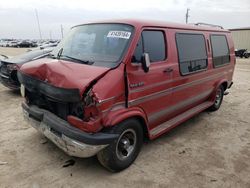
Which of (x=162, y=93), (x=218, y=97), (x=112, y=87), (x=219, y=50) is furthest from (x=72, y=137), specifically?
(x=218, y=97)

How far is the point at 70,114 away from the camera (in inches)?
131

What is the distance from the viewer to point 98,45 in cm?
372

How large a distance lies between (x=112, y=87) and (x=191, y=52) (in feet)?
8.01

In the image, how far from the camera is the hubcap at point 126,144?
11.5ft

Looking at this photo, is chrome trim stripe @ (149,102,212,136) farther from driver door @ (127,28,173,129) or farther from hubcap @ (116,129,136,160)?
hubcap @ (116,129,136,160)

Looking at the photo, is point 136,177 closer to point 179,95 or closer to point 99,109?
point 99,109

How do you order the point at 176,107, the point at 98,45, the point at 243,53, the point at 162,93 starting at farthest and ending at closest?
the point at 243,53
the point at 176,107
the point at 162,93
the point at 98,45

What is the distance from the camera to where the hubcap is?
3.52 m

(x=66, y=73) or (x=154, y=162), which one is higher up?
(x=66, y=73)

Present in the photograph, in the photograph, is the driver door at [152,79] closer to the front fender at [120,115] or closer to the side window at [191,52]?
the front fender at [120,115]

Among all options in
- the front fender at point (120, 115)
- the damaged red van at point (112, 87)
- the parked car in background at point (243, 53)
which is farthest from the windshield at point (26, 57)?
the parked car in background at point (243, 53)

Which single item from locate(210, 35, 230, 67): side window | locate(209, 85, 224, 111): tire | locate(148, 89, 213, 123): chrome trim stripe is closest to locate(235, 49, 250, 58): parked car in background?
locate(210, 35, 230, 67): side window

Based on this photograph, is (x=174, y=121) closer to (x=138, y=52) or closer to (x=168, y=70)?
(x=168, y=70)

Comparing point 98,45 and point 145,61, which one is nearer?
point 145,61
